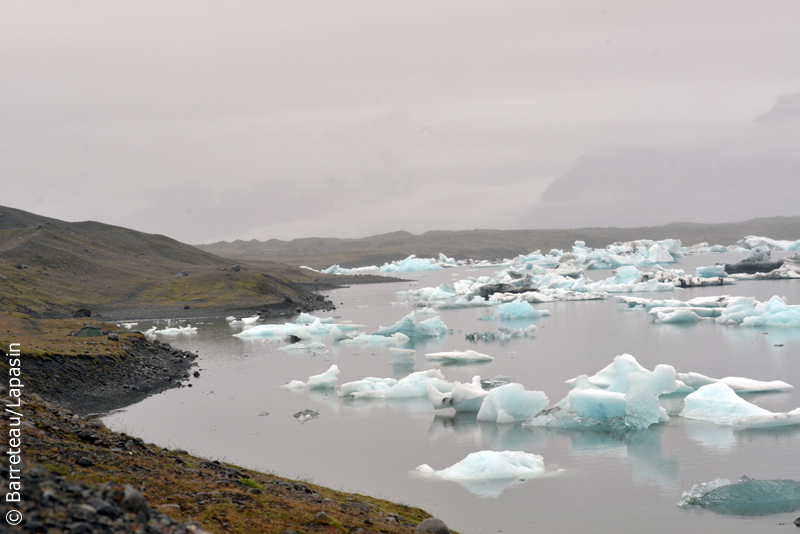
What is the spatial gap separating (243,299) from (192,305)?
562 cm

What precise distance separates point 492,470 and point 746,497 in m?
5.53

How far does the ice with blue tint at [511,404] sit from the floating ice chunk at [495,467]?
15.9 ft

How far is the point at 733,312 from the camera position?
155ft

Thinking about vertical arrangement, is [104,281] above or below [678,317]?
above

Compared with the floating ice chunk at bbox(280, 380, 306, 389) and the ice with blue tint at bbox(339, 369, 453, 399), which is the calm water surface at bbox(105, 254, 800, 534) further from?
the floating ice chunk at bbox(280, 380, 306, 389)

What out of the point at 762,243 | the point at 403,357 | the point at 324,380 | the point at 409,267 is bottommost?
the point at 403,357

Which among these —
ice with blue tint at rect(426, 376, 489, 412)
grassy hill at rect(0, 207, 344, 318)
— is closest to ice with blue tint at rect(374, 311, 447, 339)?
ice with blue tint at rect(426, 376, 489, 412)

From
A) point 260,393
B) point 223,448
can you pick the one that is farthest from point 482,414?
point 260,393

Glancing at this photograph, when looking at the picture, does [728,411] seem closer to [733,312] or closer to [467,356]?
[467,356]

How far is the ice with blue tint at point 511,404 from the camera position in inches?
854

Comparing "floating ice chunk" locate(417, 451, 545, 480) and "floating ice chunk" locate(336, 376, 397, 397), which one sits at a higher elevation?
"floating ice chunk" locate(417, 451, 545, 480)

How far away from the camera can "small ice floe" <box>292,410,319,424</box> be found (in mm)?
24280

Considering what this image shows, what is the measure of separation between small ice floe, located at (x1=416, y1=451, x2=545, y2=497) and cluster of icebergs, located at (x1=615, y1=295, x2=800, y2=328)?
35.4m

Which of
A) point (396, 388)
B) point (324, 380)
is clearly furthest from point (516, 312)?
point (396, 388)
